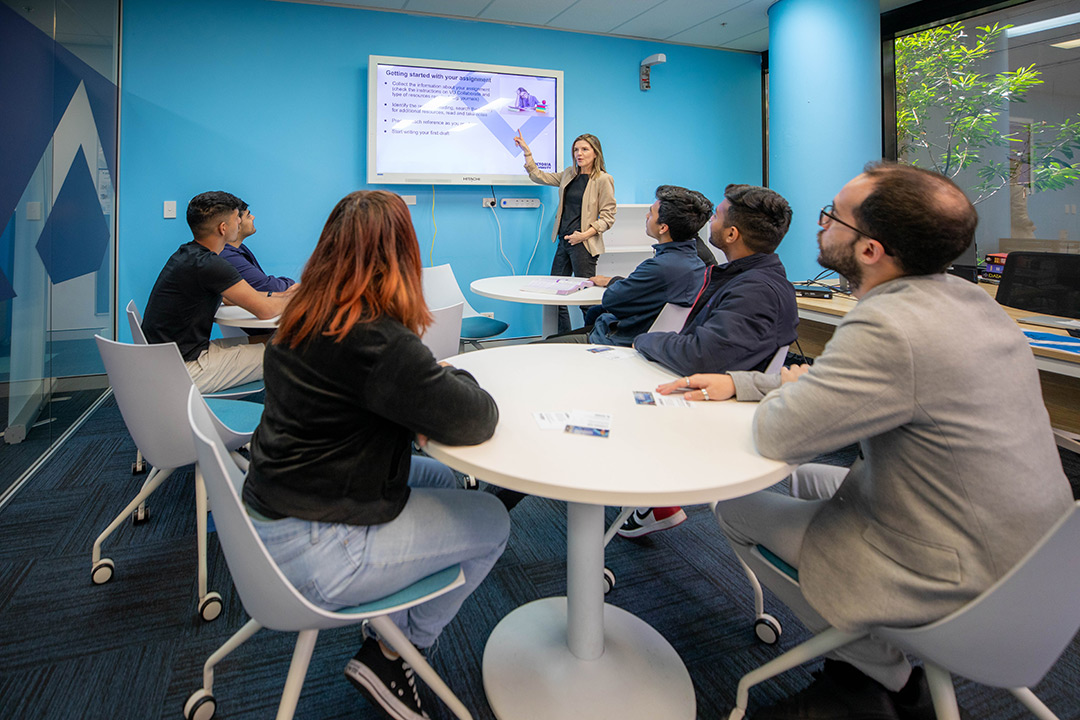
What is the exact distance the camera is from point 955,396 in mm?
1004

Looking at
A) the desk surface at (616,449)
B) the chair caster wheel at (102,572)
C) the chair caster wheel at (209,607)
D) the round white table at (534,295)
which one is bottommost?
the chair caster wheel at (209,607)

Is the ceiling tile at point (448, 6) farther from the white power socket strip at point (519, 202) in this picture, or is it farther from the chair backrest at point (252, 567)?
the chair backrest at point (252, 567)

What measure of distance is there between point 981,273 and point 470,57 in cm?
402

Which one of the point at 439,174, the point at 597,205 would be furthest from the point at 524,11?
the point at 597,205

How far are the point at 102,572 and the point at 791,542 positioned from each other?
2.02 m

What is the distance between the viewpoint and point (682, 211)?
2.44 metres

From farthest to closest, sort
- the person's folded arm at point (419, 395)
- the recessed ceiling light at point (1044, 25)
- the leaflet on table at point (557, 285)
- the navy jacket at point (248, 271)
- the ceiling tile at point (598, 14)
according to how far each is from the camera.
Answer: the ceiling tile at point (598, 14)
the recessed ceiling light at point (1044, 25)
the leaflet on table at point (557, 285)
the navy jacket at point (248, 271)
the person's folded arm at point (419, 395)

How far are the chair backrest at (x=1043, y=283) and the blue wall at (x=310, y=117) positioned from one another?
3.34 metres

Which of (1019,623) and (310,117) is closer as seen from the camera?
(1019,623)

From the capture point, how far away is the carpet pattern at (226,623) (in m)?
1.49

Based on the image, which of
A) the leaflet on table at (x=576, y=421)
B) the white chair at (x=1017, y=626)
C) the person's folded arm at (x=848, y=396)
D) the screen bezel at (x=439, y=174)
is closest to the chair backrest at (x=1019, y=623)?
the white chair at (x=1017, y=626)

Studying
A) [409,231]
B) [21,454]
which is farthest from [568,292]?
[21,454]

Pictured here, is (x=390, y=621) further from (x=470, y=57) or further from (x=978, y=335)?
(x=470, y=57)

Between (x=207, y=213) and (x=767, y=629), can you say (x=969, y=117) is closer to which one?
(x=767, y=629)
